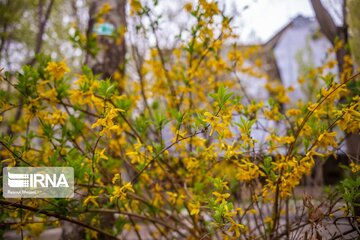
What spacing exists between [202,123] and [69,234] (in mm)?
2038

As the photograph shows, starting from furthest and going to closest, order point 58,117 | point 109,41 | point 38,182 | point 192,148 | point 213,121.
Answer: point 109,41
point 192,148
point 58,117
point 38,182
point 213,121

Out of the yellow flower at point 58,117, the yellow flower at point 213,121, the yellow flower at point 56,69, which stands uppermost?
the yellow flower at point 56,69

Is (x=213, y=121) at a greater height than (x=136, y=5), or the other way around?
(x=136, y=5)

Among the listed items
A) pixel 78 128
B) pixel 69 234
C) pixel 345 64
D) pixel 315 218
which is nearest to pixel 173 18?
pixel 345 64

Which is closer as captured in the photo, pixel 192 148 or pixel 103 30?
pixel 192 148

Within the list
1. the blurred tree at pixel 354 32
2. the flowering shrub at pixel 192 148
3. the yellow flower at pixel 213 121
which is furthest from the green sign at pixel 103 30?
the blurred tree at pixel 354 32

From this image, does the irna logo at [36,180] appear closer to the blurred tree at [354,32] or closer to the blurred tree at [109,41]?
the blurred tree at [109,41]

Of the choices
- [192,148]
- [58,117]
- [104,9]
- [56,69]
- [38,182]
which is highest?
[104,9]

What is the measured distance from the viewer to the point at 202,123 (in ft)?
5.12

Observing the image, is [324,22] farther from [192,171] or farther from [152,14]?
[192,171]

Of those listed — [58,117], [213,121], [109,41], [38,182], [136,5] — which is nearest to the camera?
[213,121]

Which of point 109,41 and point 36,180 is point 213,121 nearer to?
point 36,180

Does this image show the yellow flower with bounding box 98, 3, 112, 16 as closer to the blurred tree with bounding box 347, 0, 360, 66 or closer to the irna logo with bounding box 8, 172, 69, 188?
the irna logo with bounding box 8, 172, 69, 188

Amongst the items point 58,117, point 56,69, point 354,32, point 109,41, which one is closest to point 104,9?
point 109,41
